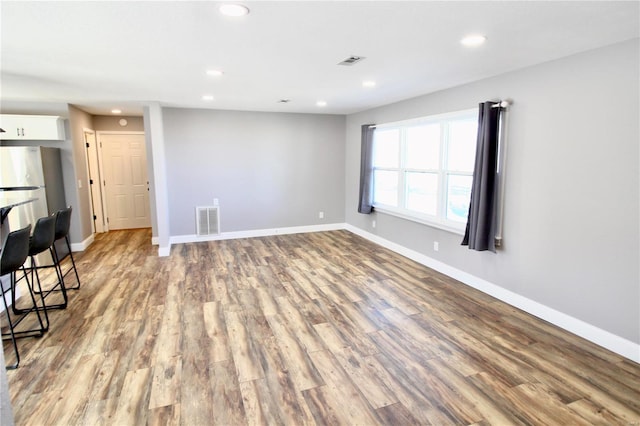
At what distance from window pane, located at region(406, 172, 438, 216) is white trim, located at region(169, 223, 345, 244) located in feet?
7.71

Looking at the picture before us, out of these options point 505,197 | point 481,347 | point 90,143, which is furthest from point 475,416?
point 90,143

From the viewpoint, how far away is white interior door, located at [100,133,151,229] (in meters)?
7.19

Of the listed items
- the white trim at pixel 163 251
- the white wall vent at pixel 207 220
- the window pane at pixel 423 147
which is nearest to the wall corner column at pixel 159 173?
the white trim at pixel 163 251

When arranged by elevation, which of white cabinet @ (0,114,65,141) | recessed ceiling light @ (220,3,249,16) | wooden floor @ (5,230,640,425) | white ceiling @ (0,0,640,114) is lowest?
wooden floor @ (5,230,640,425)

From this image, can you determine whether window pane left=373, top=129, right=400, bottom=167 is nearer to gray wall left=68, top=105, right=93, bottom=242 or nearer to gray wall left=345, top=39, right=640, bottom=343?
gray wall left=345, top=39, right=640, bottom=343

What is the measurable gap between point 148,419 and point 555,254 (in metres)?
3.51

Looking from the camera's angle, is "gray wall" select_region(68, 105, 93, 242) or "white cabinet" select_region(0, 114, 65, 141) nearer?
"white cabinet" select_region(0, 114, 65, 141)

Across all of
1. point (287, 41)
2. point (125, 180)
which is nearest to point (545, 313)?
point (287, 41)

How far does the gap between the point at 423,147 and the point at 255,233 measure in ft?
11.6

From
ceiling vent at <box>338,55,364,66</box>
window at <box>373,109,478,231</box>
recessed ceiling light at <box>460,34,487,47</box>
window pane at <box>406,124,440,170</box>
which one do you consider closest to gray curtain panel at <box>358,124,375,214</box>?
window at <box>373,109,478,231</box>

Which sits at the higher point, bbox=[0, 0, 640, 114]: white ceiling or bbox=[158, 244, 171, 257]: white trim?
bbox=[0, 0, 640, 114]: white ceiling

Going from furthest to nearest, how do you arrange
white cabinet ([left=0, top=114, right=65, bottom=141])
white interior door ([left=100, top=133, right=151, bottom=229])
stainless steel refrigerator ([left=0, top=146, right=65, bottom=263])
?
white interior door ([left=100, top=133, right=151, bottom=229]) → white cabinet ([left=0, top=114, right=65, bottom=141]) → stainless steel refrigerator ([left=0, top=146, right=65, bottom=263])

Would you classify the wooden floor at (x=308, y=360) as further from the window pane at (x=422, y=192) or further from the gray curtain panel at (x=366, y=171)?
the gray curtain panel at (x=366, y=171)

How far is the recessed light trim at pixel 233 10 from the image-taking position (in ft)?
6.54
